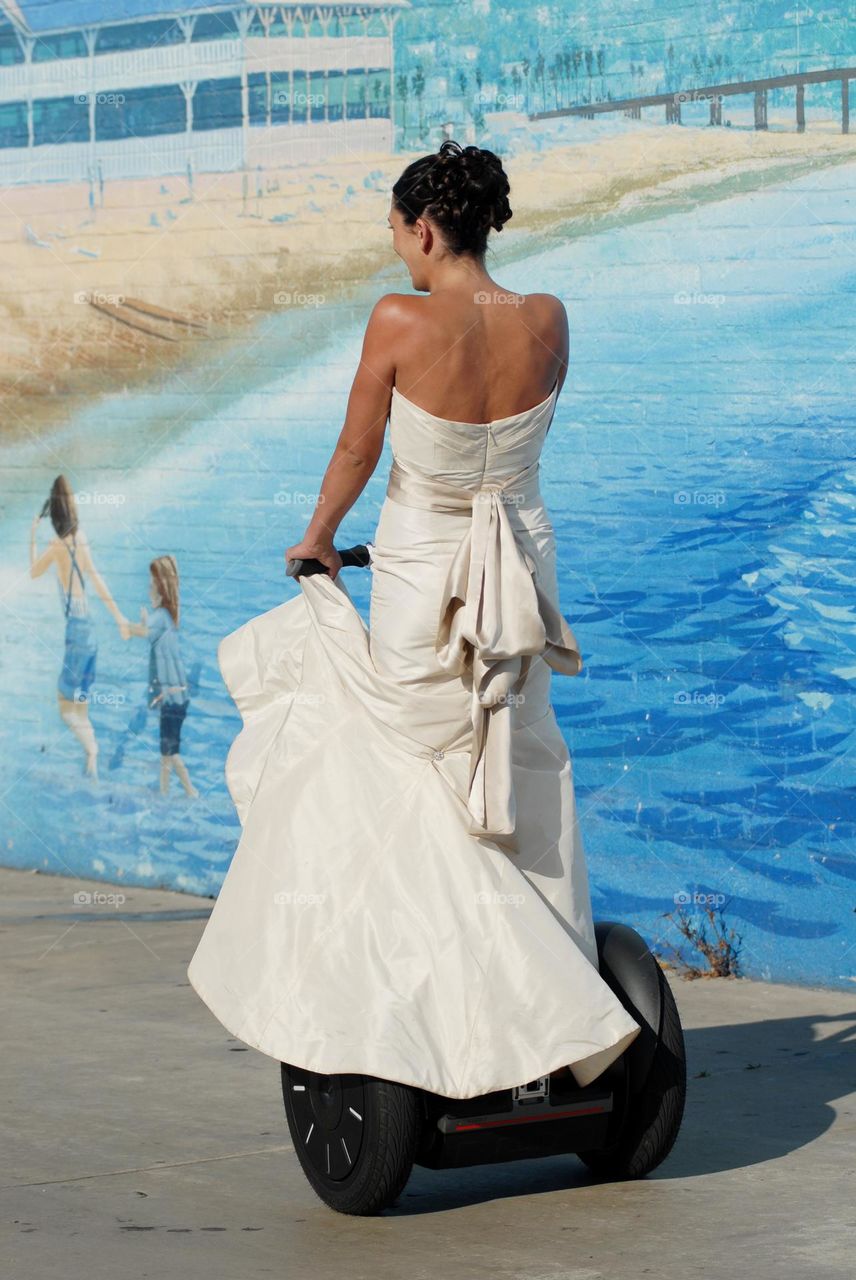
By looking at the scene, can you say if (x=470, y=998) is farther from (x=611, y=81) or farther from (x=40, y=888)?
(x=40, y=888)

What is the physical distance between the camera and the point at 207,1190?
171 inches

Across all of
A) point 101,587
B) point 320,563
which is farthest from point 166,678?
point 320,563

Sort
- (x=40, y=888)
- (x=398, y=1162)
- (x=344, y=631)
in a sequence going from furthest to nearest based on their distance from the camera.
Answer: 1. (x=40, y=888)
2. (x=344, y=631)
3. (x=398, y=1162)

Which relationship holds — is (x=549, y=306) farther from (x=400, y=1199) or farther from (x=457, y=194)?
(x=400, y=1199)

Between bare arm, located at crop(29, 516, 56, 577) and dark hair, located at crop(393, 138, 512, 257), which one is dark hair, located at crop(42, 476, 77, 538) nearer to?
bare arm, located at crop(29, 516, 56, 577)

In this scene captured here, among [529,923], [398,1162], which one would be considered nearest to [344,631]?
[529,923]

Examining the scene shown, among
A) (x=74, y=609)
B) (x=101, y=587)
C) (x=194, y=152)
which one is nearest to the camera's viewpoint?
(x=194, y=152)

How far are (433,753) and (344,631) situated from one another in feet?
1.14

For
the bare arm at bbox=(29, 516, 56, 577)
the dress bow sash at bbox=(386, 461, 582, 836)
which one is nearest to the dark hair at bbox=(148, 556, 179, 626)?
the bare arm at bbox=(29, 516, 56, 577)

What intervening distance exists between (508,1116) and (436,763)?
0.77 meters

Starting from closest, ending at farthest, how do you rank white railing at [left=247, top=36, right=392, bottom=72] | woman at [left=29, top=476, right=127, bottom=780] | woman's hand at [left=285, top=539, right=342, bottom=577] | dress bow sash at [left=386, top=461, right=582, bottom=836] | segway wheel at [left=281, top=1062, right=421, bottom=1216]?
1. segway wheel at [left=281, top=1062, right=421, bottom=1216]
2. dress bow sash at [left=386, top=461, right=582, bottom=836]
3. woman's hand at [left=285, top=539, right=342, bottom=577]
4. white railing at [left=247, top=36, right=392, bottom=72]
5. woman at [left=29, top=476, right=127, bottom=780]

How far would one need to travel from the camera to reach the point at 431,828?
4137 mm

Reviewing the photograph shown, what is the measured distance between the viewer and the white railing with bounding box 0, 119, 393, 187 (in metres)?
7.45

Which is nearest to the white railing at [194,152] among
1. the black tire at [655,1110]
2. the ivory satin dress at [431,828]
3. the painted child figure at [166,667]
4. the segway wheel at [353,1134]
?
the painted child figure at [166,667]
